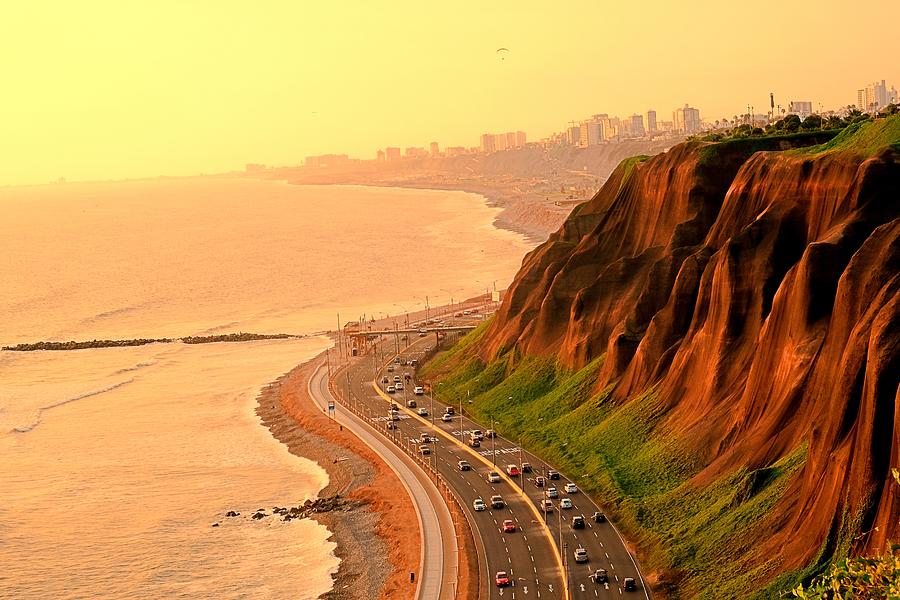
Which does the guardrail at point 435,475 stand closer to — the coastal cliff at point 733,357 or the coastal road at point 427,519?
the coastal road at point 427,519

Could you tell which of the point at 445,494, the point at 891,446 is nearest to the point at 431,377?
the point at 445,494

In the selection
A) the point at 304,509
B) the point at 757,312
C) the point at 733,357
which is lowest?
the point at 304,509

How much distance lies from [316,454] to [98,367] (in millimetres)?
60630

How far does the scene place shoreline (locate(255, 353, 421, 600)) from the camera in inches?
2509

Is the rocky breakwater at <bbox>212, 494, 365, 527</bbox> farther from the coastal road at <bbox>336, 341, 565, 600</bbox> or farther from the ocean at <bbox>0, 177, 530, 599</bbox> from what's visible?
the coastal road at <bbox>336, 341, 565, 600</bbox>

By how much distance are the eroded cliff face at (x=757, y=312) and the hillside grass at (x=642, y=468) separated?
120cm

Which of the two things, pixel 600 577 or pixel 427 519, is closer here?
pixel 600 577

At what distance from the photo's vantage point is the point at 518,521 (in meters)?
66.6

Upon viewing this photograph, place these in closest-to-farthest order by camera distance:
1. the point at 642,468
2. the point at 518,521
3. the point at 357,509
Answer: the point at 518,521 < the point at 642,468 < the point at 357,509

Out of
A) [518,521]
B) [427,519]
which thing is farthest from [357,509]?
[518,521]

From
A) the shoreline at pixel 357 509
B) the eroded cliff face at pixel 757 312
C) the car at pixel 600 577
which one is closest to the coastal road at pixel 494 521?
the car at pixel 600 577

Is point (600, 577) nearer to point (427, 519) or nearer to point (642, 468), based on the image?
point (642, 468)

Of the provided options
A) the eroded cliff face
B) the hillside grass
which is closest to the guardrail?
the hillside grass

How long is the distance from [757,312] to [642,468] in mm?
11593
